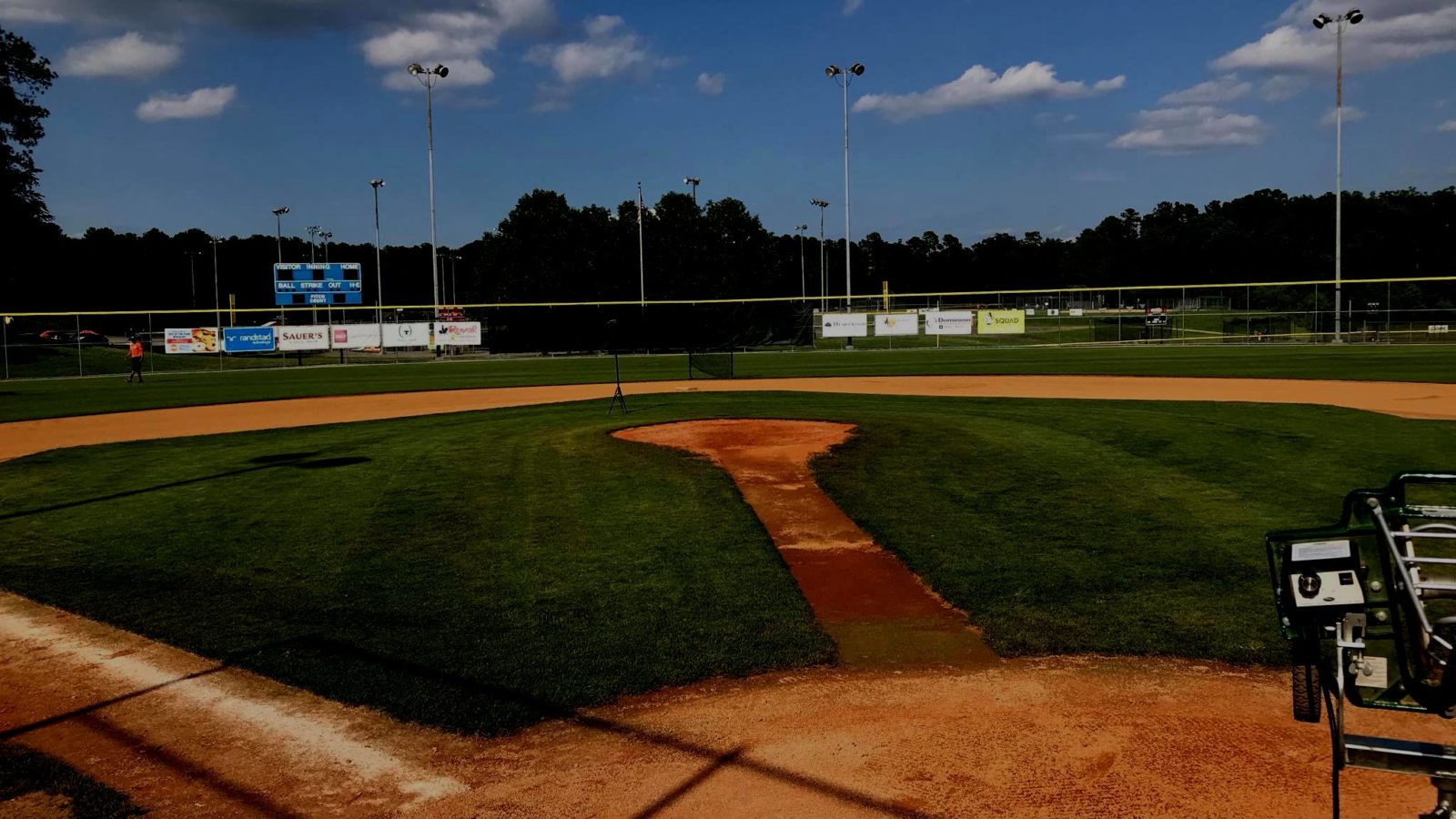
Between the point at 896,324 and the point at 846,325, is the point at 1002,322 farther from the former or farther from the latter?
the point at 846,325

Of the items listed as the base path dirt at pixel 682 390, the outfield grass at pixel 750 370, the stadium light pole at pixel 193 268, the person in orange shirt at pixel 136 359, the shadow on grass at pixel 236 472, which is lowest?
the shadow on grass at pixel 236 472

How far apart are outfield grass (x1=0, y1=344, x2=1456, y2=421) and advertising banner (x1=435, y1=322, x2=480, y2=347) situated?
77.6 inches

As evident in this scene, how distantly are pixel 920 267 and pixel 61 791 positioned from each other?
143094mm

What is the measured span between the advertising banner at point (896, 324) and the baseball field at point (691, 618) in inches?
1189

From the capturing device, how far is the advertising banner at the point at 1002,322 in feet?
157

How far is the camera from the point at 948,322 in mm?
47594

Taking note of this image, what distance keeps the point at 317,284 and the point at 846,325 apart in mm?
29543

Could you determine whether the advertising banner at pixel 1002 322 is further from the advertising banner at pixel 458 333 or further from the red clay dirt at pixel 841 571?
the red clay dirt at pixel 841 571

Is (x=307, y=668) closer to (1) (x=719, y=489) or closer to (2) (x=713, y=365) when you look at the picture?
(1) (x=719, y=489)

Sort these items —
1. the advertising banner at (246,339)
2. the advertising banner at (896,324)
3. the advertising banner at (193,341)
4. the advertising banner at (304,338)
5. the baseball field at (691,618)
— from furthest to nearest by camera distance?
the advertising banner at (896,324)
the advertising banner at (304,338)
the advertising banner at (246,339)
the advertising banner at (193,341)
the baseball field at (691,618)

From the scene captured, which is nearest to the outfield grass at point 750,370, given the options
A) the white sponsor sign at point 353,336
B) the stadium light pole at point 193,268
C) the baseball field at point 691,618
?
the white sponsor sign at point 353,336

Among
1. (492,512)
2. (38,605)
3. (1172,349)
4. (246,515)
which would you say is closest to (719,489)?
(492,512)

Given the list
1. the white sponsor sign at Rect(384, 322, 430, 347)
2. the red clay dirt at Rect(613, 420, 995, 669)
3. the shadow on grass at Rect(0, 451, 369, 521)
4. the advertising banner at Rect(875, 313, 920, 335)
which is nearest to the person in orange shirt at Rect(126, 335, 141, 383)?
the white sponsor sign at Rect(384, 322, 430, 347)

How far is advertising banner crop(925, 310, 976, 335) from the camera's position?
47.4 meters
